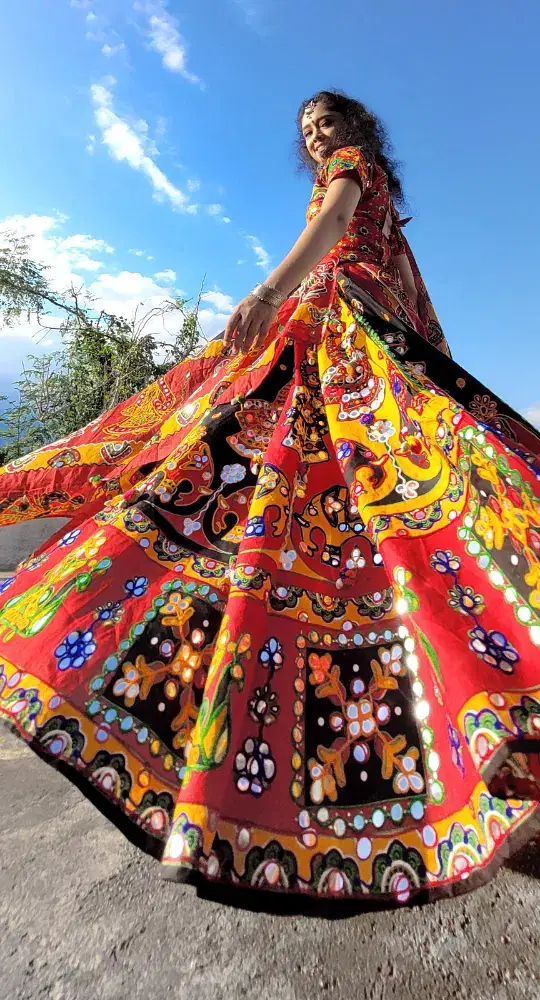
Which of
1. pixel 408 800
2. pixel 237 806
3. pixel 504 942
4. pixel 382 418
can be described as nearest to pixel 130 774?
pixel 237 806

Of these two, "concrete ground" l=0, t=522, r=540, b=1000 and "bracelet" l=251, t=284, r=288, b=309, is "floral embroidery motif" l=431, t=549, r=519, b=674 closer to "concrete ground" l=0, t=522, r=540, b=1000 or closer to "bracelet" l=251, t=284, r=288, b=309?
"concrete ground" l=0, t=522, r=540, b=1000

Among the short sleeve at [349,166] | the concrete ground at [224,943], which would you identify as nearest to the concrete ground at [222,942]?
the concrete ground at [224,943]

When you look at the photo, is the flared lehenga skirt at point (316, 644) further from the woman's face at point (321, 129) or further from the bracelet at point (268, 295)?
the woman's face at point (321, 129)

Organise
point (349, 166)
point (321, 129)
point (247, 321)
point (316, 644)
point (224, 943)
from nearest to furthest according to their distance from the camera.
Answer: point (224, 943) < point (316, 644) < point (247, 321) < point (349, 166) < point (321, 129)

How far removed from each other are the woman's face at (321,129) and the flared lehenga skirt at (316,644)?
3.11 feet

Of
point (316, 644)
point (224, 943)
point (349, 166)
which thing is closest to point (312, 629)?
point (316, 644)

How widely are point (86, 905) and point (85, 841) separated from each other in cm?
18

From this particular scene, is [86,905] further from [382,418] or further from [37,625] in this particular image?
[382,418]

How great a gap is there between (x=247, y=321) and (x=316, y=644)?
836mm

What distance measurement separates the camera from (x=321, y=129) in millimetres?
1890

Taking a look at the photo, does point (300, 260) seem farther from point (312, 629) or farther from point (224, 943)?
point (224, 943)

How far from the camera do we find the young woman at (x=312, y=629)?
0.74 meters

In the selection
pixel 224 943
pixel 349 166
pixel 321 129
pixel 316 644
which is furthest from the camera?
pixel 321 129

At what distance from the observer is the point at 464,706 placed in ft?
2.47
